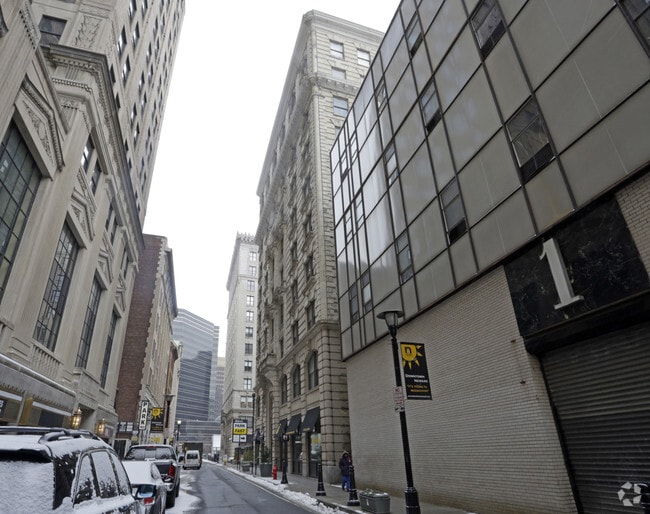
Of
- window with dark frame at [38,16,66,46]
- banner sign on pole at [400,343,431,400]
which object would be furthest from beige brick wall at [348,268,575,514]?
window with dark frame at [38,16,66,46]

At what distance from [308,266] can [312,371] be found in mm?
8282

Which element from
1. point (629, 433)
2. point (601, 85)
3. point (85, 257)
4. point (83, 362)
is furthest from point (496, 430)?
point (83, 362)

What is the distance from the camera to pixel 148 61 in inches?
1454

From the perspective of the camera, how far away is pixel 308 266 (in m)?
34.4

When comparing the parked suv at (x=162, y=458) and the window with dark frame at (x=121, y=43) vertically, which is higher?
the window with dark frame at (x=121, y=43)

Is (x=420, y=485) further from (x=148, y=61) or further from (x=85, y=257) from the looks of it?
(x=148, y=61)

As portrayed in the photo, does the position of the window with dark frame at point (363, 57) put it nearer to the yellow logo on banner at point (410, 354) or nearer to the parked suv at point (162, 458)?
the yellow logo on banner at point (410, 354)

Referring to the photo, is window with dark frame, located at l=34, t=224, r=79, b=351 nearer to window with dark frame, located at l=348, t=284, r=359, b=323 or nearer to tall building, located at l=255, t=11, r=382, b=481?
window with dark frame, located at l=348, t=284, r=359, b=323

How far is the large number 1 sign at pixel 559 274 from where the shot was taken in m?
10.3

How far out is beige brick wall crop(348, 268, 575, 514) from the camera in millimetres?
10727

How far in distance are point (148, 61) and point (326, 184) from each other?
19.2m

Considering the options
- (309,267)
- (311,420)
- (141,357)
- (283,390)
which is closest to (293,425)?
(311,420)

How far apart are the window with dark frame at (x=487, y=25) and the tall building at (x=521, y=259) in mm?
63

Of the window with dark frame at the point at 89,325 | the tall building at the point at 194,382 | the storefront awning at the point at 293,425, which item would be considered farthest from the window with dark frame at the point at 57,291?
the tall building at the point at 194,382
